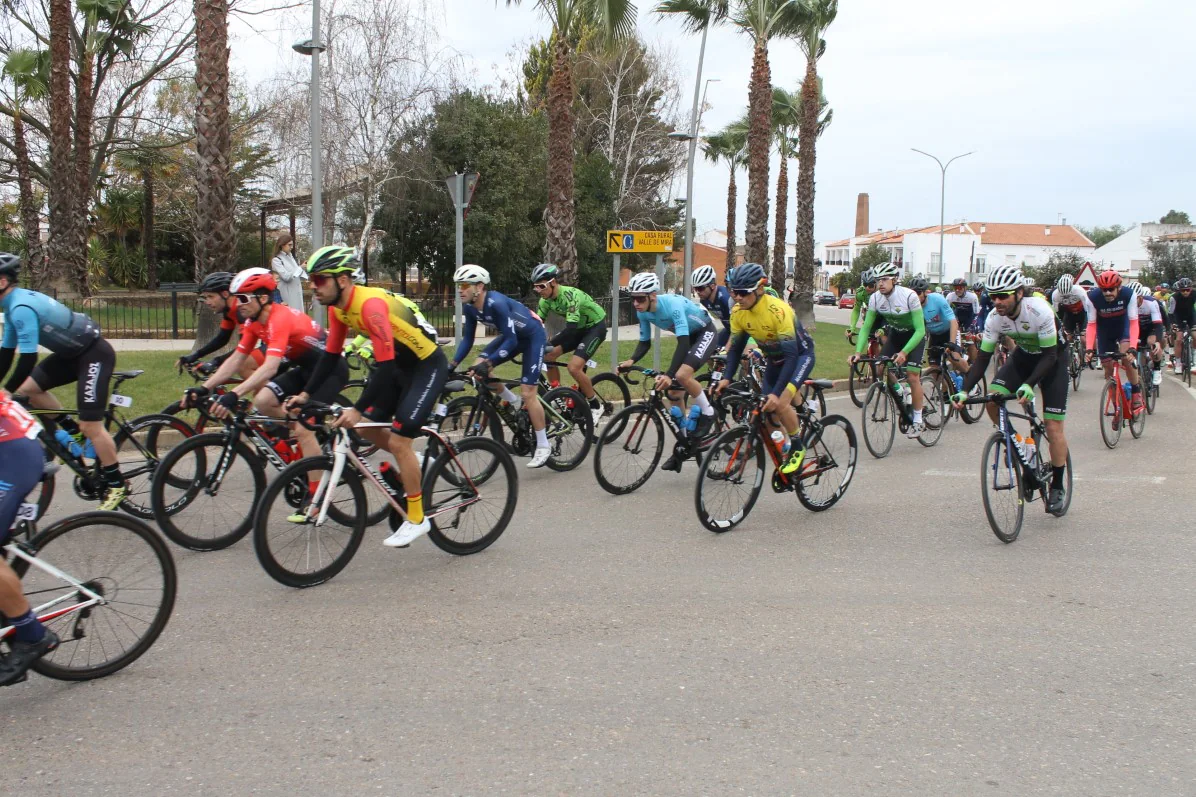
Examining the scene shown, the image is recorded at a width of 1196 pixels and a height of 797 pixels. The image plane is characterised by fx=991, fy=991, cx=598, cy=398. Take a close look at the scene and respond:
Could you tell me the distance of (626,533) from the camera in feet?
22.9

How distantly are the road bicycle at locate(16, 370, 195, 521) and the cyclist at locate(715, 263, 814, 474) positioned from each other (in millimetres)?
4131

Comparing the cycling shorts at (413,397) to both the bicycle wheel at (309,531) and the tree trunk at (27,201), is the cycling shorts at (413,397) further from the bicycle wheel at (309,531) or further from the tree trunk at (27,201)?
the tree trunk at (27,201)

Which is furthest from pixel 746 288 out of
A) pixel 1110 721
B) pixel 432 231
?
pixel 432 231

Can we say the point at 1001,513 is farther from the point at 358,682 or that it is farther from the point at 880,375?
the point at 358,682

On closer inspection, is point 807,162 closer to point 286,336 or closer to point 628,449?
point 628,449

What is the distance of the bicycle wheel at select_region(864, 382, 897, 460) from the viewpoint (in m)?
10.3

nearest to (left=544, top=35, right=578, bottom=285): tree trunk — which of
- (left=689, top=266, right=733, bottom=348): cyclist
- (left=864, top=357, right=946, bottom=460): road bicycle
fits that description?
(left=689, top=266, right=733, bottom=348): cyclist

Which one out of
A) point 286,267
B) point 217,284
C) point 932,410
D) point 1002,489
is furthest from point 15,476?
point 932,410

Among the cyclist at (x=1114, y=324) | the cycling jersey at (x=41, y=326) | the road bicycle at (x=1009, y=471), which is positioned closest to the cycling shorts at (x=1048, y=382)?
the road bicycle at (x=1009, y=471)

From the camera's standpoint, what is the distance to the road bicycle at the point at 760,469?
273 inches

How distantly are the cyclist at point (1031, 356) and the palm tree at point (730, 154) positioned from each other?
4149cm

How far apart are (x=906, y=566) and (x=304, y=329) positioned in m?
4.40

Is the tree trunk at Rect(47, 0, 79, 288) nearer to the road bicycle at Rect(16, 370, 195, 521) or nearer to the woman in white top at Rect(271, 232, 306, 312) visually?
the woman in white top at Rect(271, 232, 306, 312)

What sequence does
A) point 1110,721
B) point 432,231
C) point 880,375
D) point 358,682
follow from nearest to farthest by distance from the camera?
1. point 1110,721
2. point 358,682
3. point 880,375
4. point 432,231
